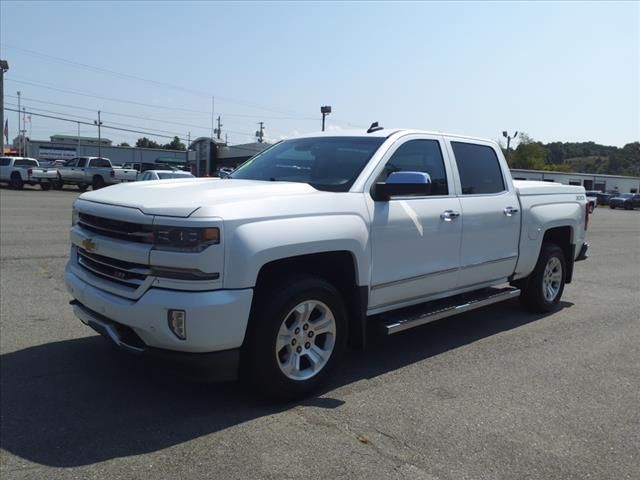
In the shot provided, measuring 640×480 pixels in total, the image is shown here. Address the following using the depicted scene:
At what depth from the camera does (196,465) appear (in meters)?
3.22

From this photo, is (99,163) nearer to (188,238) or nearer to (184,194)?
(184,194)

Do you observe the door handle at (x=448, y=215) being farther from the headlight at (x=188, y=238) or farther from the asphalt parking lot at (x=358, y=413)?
the headlight at (x=188, y=238)

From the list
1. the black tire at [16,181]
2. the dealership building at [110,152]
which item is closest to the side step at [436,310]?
the black tire at [16,181]

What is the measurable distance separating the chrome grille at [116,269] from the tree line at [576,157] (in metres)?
90.1

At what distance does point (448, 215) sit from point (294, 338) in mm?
1955

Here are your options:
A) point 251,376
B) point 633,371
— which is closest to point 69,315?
point 251,376

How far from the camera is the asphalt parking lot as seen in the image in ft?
10.8

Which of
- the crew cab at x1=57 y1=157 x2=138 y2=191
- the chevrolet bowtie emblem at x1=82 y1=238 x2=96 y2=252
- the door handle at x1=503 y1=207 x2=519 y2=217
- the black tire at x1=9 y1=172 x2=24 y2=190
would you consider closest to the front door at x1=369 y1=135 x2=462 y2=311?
the door handle at x1=503 y1=207 x2=519 y2=217

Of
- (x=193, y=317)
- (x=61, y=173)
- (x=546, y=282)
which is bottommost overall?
(x=546, y=282)

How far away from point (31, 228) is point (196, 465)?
1182 centimetres

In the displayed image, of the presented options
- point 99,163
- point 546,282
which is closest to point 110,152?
point 99,163

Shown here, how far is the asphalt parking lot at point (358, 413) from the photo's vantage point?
129 inches

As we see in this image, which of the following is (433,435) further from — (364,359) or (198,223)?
(198,223)

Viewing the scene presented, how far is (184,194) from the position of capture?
3.97 m
